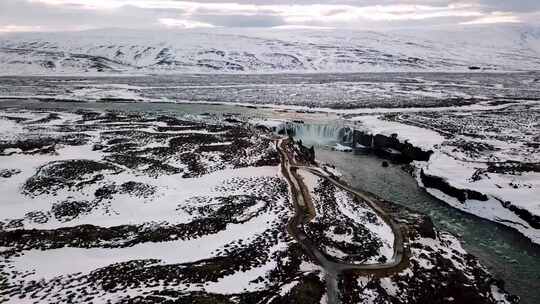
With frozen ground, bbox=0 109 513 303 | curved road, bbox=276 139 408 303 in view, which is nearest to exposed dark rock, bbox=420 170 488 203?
frozen ground, bbox=0 109 513 303

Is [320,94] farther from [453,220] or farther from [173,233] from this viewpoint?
[173,233]

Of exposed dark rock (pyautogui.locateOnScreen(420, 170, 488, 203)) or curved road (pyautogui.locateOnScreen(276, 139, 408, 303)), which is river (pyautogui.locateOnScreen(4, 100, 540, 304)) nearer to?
exposed dark rock (pyautogui.locateOnScreen(420, 170, 488, 203))

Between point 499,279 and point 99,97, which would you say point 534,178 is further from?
point 99,97

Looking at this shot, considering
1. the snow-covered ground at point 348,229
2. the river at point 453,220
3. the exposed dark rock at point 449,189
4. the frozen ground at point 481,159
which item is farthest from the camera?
the exposed dark rock at point 449,189

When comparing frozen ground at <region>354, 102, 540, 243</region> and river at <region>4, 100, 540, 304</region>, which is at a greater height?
frozen ground at <region>354, 102, 540, 243</region>

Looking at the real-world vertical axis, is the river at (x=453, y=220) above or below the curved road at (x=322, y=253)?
below

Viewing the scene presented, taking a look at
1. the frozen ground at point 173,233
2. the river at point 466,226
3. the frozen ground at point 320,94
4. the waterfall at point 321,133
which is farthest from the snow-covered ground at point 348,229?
the frozen ground at point 320,94

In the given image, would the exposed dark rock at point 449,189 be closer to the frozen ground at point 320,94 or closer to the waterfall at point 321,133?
the waterfall at point 321,133
